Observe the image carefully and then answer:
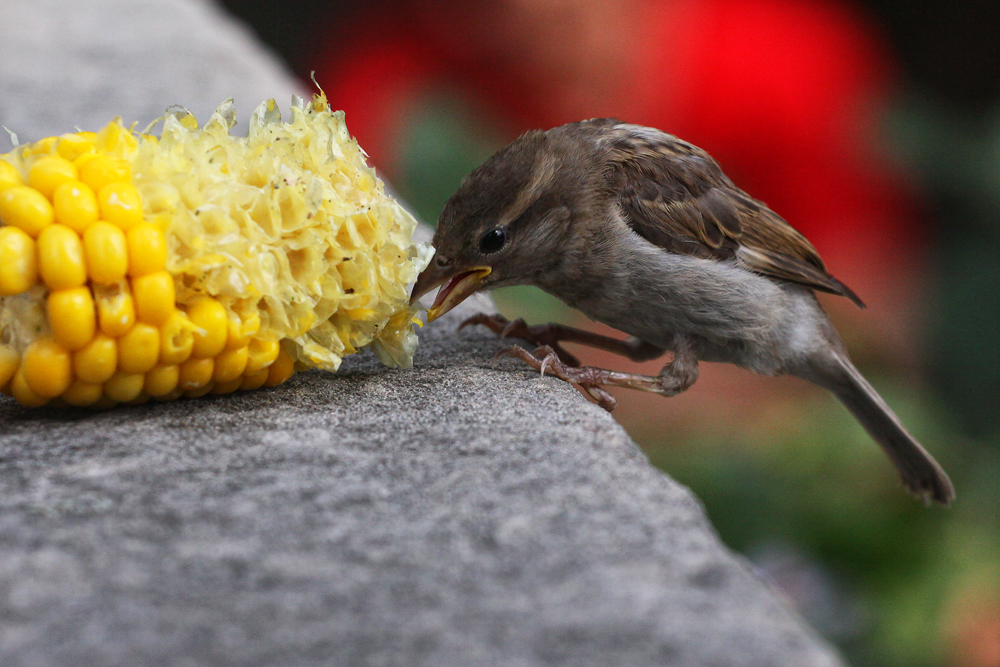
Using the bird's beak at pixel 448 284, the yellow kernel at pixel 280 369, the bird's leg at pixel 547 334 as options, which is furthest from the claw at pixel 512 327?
the yellow kernel at pixel 280 369

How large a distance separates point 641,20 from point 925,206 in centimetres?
130

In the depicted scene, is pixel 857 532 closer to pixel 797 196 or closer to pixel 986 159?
→ pixel 797 196

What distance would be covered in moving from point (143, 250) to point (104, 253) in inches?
1.9

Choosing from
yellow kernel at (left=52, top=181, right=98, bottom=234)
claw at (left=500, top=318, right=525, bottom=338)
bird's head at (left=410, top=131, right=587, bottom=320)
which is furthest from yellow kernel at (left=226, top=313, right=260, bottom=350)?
claw at (left=500, top=318, right=525, bottom=338)

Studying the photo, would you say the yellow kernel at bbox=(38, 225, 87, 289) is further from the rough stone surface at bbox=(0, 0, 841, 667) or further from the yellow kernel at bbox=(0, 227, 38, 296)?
the rough stone surface at bbox=(0, 0, 841, 667)

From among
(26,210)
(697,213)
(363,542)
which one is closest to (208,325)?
(26,210)

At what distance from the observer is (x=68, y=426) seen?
1.24 metres

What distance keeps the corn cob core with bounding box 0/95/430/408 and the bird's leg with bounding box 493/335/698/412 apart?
10.6 inches

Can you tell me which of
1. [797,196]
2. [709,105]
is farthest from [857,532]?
[709,105]

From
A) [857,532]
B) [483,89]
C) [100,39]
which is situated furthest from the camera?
[483,89]

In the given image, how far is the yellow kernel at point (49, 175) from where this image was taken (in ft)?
3.96

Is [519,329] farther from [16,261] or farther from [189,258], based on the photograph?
[16,261]

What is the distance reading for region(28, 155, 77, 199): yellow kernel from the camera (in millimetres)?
1207

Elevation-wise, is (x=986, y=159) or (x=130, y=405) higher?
(x=986, y=159)
